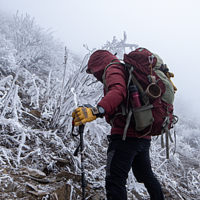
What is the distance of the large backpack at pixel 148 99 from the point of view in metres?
1.43

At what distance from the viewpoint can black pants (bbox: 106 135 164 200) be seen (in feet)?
Answer: 4.48

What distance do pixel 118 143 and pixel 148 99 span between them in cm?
50

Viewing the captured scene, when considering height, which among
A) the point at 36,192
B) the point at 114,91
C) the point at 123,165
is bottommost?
the point at 36,192

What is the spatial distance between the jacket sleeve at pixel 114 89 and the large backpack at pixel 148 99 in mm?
92

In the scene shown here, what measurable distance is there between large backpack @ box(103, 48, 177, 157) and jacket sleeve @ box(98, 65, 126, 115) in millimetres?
92

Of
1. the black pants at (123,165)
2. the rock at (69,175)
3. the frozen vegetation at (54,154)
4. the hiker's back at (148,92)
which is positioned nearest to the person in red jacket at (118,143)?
the black pants at (123,165)

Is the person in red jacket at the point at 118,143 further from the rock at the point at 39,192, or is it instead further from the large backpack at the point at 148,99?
the rock at the point at 39,192

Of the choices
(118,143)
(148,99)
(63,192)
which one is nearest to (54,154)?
(63,192)

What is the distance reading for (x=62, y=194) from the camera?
5.64 ft

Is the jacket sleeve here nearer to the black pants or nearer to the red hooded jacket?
the red hooded jacket

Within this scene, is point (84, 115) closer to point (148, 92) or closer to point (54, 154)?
point (148, 92)

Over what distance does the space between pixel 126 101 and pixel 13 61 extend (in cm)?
490

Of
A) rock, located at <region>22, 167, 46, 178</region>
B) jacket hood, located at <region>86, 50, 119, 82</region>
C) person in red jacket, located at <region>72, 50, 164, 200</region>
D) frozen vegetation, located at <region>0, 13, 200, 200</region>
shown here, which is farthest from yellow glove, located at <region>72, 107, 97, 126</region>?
rock, located at <region>22, 167, 46, 178</region>

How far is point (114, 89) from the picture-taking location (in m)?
1.35
